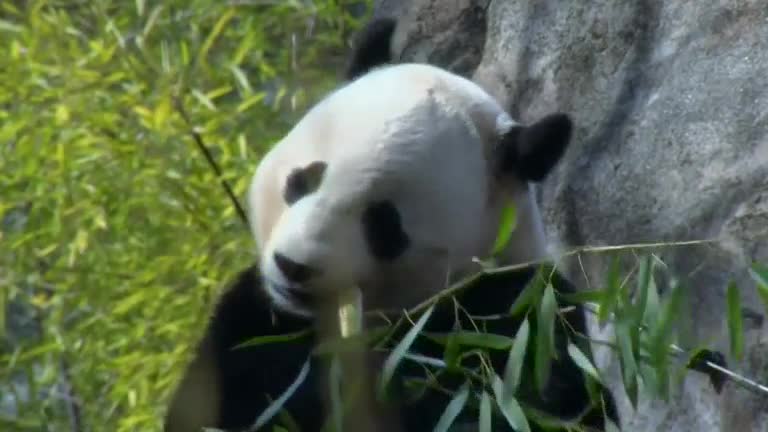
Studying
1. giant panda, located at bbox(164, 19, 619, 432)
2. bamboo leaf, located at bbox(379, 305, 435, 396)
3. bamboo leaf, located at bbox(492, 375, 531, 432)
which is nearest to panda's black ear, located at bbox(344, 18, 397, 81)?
giant panda, located at bbox(164, 19, 619, 432)

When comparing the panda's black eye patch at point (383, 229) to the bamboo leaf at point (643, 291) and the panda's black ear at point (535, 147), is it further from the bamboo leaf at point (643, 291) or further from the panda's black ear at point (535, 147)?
the bamboo leaf at point (643, 291)

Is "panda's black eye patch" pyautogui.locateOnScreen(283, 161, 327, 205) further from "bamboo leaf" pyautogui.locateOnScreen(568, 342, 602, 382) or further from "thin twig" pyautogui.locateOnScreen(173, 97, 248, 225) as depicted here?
"thin twig" pyautogui.locateOnScreen(173, 97, 248, 225)

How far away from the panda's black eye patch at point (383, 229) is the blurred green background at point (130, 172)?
0.77m

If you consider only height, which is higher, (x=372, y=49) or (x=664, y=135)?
(x=372, y=49)

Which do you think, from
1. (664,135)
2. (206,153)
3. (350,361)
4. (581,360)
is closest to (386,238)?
(350,361)

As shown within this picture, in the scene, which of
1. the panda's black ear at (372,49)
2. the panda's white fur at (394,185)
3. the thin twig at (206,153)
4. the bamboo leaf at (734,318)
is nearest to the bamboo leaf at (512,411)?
the bamboo leaf at (734,318)

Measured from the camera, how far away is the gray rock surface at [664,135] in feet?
8.03

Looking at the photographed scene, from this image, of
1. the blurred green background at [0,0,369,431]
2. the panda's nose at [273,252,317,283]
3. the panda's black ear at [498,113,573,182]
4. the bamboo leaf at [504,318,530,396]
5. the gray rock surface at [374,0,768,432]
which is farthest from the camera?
the blurred green background at [0,0,369,431]

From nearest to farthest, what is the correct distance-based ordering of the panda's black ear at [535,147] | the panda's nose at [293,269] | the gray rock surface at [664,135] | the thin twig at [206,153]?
the panda's nose at [293,269]
the panda's black ear at [535,147]
the gray rock surface at [664,135]
the thin twig at [206,153]

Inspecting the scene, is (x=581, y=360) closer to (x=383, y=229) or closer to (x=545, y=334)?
(x=545, y=334)

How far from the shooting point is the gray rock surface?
2.45 metres

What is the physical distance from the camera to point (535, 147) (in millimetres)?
2342

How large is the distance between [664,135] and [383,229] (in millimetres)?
708

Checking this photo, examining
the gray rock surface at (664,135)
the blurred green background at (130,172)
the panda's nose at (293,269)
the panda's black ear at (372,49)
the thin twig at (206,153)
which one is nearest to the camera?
the panda's nose at (293,269)
